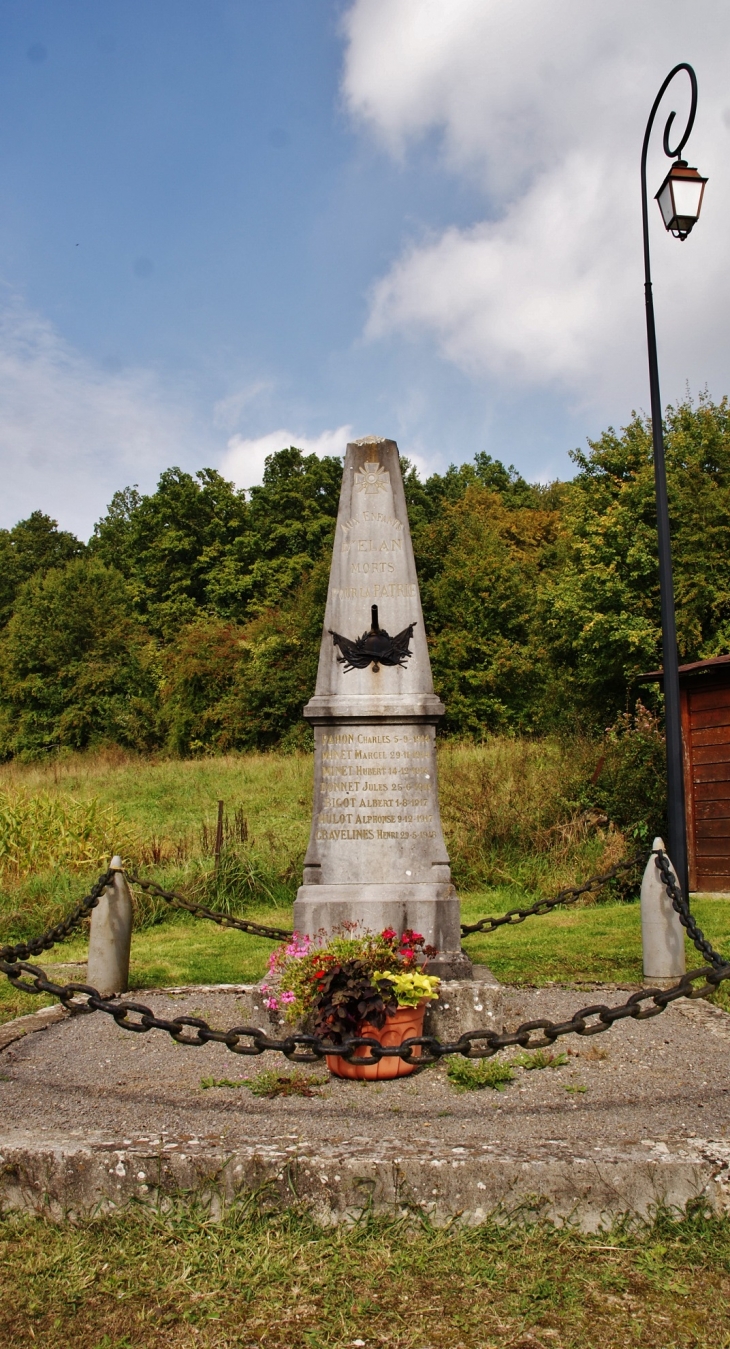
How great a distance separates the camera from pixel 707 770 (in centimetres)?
1196

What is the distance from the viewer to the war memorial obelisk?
5.44m

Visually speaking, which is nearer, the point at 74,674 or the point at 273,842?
the point at 273,842

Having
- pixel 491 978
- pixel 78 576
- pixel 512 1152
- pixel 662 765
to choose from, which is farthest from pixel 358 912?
pixel 78 576

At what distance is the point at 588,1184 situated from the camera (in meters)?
2.97

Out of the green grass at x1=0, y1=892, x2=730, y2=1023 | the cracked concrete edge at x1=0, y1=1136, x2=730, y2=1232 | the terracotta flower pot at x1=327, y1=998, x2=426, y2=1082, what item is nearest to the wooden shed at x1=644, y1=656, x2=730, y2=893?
the green grass at x1=0, y1=892, x2=730, y2=1023

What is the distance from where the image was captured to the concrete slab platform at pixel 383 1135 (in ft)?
9.86

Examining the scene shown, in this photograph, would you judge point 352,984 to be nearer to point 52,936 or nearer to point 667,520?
point 52,936

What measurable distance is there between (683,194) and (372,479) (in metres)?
4.76

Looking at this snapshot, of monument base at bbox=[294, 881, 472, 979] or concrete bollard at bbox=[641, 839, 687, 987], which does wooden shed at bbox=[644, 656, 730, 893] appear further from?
monument base at bbox=[294, 881, 472, 979]

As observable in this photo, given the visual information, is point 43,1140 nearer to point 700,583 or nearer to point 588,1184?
point 588,1184

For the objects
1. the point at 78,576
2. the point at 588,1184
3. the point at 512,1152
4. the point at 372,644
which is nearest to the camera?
the point at 588,1184

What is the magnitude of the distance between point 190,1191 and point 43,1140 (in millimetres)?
649

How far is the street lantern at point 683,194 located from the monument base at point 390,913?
6781mm

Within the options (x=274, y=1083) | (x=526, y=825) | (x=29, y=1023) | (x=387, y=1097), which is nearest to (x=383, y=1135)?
(x=387, y=1097)
